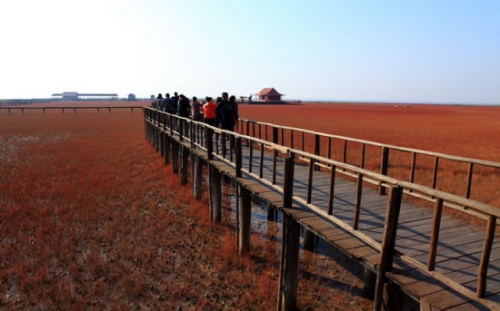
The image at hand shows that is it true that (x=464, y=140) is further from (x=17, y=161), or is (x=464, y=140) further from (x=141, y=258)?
(x=17, y=161)

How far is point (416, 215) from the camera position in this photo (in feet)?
19.0

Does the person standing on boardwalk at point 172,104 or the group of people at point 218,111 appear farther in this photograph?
the person standing on boardwalk at point 172,104

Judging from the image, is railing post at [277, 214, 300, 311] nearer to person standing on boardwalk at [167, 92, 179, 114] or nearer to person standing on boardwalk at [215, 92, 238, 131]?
person standing on boardwalk at [215, 92, 238, 131]

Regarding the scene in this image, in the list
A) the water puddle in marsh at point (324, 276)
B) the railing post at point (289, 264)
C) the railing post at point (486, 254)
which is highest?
the railing post at point (486, 254)

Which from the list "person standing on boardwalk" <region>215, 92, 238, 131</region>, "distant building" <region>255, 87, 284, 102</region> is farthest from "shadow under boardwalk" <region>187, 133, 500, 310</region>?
"distant building" <region>255, 87, 284, 102</region>

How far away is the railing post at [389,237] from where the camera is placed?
12.7 feet

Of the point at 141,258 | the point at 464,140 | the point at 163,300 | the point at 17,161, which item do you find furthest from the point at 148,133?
the point at 464,140

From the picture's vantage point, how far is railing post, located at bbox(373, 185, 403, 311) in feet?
12.7

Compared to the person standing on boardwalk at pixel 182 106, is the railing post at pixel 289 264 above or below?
below

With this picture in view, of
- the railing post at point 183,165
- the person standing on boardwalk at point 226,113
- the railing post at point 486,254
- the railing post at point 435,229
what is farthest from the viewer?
the railing post at point 183,165

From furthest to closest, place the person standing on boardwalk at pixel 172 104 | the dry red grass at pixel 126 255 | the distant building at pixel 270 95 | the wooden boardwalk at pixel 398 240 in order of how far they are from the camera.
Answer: the distant building at pixel 270 95
the person standing on boardwalk at pixel 172 104
the dry red grass at pixel 126 255
the wooden boardwalk at pixel 398 240

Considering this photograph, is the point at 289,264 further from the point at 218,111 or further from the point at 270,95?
the point at 270,95

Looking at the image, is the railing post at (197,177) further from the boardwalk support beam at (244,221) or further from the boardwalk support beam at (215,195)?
the boardwalk support beam at (244,221)

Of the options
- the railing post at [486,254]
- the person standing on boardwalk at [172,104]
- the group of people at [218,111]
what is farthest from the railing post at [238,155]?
the person standing on boardwalk at [172,104]
